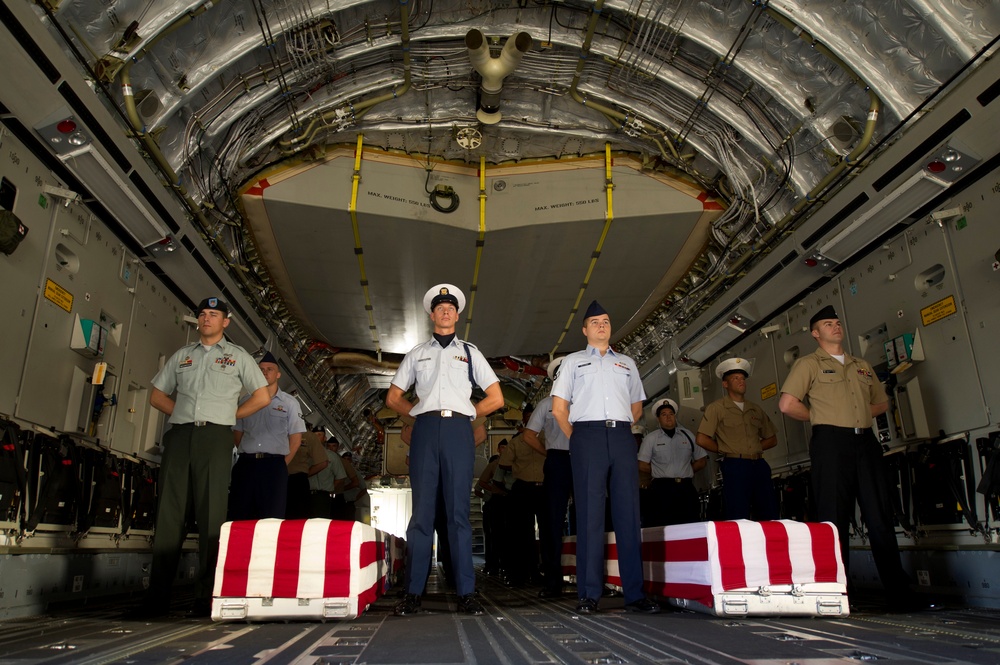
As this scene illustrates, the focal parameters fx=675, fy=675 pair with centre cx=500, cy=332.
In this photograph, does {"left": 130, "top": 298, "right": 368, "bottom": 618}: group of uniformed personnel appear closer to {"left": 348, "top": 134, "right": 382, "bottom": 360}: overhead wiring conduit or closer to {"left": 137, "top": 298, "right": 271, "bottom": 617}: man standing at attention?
{"left": 137, "top": 298, "right": 271, "bottom": 617}: man standing at attention

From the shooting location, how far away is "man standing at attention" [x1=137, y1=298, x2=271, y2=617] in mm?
3655

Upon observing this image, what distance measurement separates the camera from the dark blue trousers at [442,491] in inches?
142

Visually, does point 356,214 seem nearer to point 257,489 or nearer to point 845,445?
point 257,489

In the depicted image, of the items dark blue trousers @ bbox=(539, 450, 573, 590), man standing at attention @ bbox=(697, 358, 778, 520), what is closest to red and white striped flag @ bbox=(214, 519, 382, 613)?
dark blue trousers @ bbox=(539, 450, 573, 590)

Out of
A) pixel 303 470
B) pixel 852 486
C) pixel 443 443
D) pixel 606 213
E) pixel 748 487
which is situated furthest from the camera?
pixel 303 470

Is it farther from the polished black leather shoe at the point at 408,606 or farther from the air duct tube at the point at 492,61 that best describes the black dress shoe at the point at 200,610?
the air duct tube at the point at 492,61

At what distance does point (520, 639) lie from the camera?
246 centimetres

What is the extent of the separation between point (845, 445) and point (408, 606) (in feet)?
9.05

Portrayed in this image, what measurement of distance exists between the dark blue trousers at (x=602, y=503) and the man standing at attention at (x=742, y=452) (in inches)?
73.3

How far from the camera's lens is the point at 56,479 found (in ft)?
13.8

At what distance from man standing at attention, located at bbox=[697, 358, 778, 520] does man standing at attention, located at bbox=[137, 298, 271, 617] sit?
3.60 metres

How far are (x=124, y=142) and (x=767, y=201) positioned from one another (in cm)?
552

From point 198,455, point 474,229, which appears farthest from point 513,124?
point 198,455

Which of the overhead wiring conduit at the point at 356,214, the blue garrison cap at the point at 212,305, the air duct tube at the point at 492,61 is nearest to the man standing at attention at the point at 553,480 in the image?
the blue garrison cap at the point at 212,305
